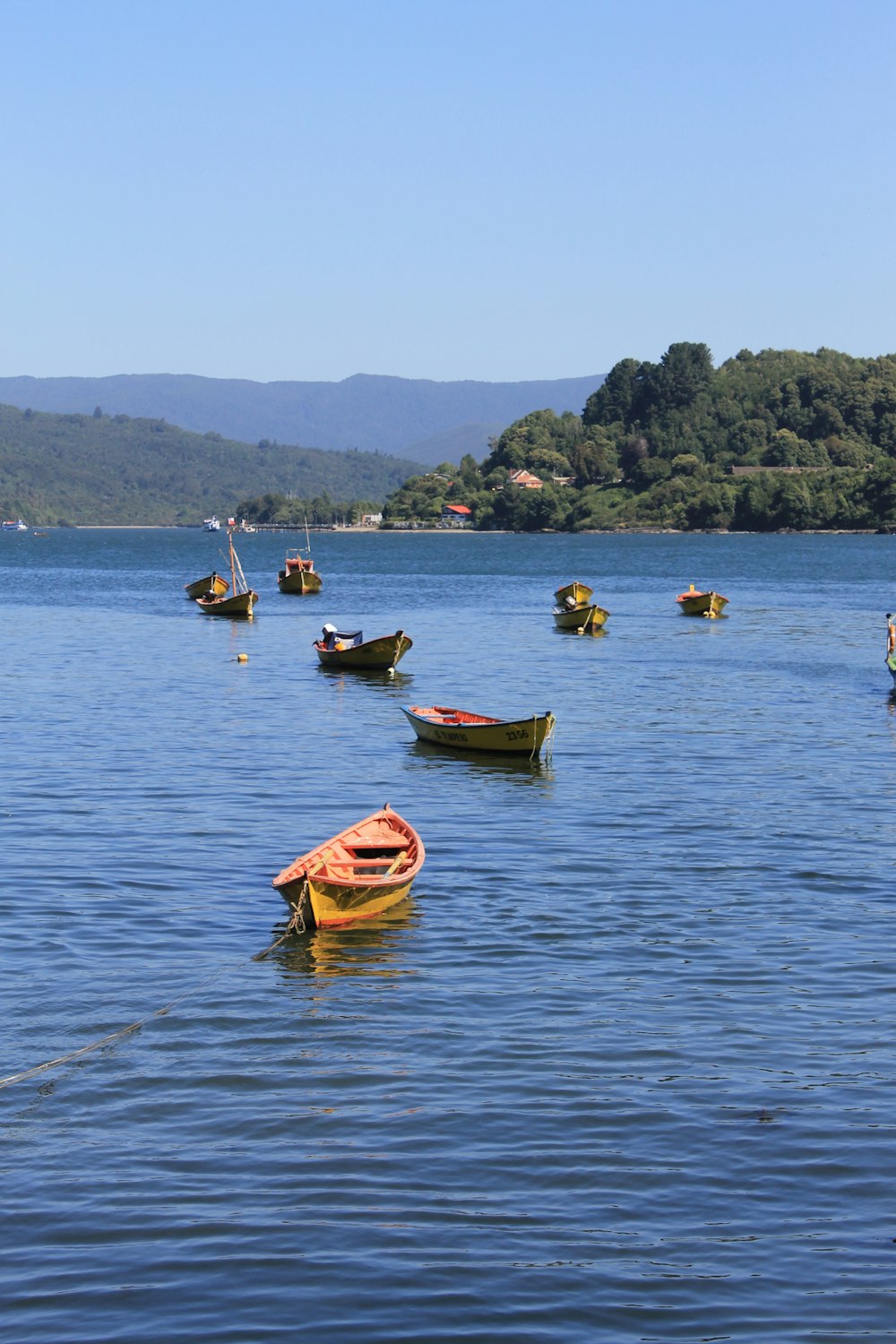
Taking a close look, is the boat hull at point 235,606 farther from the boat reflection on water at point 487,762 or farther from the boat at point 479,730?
the boat reflection on water at point 487,762

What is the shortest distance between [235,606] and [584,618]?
23061mm

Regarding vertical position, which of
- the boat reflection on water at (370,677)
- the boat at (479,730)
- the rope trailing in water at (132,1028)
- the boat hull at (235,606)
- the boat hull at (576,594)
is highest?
the boat hull at (576,594)

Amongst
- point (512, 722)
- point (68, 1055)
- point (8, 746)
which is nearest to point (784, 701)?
point (512, 722)

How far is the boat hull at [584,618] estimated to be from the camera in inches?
3369

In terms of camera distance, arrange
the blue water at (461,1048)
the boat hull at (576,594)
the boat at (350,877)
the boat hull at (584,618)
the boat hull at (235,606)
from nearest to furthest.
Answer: the blue water at (461,1048), the boat at (350,877), the boat hull at (584,618), the boat hull at (576,594), the boat hull at (235,606)

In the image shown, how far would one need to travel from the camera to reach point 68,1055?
60.6 ft

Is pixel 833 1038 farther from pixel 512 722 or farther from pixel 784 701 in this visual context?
pixel 784 701

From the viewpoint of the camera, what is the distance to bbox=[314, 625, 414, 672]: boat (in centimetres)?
6238

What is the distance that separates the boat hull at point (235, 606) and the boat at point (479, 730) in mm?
52316

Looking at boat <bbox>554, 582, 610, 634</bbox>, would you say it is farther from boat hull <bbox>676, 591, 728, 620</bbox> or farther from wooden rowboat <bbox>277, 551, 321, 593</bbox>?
wooden rowboat <bbox>277, 551, 321, 593</bbox>

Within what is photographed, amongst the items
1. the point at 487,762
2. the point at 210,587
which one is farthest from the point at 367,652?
the point at 210,587

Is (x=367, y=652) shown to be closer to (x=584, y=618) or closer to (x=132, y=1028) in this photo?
(x=584, y=618)

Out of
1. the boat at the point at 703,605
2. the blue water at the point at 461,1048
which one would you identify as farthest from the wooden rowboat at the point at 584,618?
the blue water at the point at 461,1048

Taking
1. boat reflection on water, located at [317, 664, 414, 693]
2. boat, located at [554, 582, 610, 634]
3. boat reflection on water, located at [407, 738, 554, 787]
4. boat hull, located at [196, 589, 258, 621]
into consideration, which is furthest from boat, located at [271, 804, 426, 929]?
boat hull, located at [196, 589, 258, 621]
